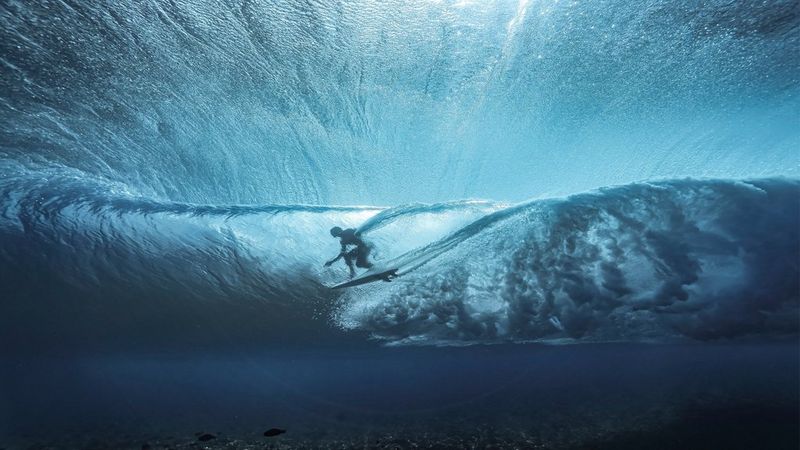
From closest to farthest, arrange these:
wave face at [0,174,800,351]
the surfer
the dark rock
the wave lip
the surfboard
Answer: the wave lip, wave face at [0,174,800,351], the surfer, the surfboard, the dark rock

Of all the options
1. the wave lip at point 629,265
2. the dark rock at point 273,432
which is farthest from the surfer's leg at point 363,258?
the dark rock at point 273,432

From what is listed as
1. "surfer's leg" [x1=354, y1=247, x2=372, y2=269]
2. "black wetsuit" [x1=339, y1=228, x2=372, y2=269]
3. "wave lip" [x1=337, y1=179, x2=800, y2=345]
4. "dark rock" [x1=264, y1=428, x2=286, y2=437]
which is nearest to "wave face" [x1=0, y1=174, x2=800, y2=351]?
"wave lip" [x1=337, y1=179, x2=800, y2=345]

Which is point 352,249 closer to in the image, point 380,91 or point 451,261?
point 451,261

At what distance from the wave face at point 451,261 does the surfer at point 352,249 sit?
31 centimetres

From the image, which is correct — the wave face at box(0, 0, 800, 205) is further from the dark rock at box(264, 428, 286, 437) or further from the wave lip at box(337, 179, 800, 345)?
the dark rock at box(264, 428, 286, 437)

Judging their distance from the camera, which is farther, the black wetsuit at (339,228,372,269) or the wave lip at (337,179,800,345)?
the black wetsuit at (339,228,372,269)

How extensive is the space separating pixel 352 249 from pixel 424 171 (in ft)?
8.43

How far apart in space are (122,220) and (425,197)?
758cm

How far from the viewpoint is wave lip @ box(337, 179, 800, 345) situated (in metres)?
5.20

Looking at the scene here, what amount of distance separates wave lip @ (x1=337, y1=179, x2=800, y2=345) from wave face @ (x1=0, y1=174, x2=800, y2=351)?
3 centimetres

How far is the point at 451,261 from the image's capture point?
7555mm

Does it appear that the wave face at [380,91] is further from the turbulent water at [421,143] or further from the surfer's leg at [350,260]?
the surfer's leg at [350,260]

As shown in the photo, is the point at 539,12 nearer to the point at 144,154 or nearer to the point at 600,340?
the point at 144,154

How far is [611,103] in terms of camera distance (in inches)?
225
